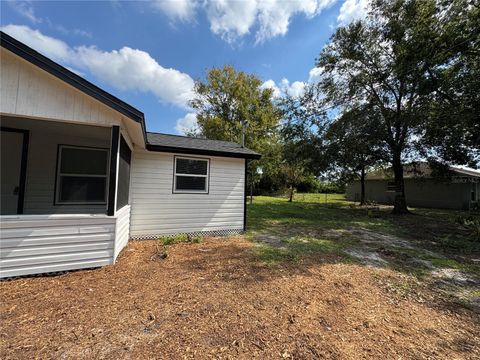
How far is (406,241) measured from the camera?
7.71 metres

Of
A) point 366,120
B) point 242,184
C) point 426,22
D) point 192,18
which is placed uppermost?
point 192,18

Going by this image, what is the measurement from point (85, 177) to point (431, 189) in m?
25.4

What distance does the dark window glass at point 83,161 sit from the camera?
6.36m

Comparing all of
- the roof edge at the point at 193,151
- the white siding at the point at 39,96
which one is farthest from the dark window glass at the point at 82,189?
the white siding at the point at 39,96

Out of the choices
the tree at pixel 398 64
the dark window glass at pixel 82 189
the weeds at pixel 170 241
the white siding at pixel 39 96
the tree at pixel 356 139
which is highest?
the tree at pixel 398 64

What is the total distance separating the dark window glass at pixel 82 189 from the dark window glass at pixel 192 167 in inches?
84.4

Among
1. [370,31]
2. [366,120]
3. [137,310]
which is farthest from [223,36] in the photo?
[137,310]

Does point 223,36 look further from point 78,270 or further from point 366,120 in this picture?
point 78,270

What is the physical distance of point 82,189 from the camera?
21.4 ft

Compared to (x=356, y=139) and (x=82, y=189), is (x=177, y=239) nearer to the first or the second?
(x=82, y=189)

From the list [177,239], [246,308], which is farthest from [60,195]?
[246,308]

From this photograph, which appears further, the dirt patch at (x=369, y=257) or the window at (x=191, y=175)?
the window at (x=191, y=175)

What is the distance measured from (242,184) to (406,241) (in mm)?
5675

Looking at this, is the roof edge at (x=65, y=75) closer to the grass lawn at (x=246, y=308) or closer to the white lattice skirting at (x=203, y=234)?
the grass lawn at (x=246, y=308)
